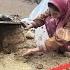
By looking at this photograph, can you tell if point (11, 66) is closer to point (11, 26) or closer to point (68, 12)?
point (11, 26)

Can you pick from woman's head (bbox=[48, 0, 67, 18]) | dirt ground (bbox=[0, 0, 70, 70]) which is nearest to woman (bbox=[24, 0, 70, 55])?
woman's head (bbox=[48, 0, 67, 18])

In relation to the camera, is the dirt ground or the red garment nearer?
the dirt ground

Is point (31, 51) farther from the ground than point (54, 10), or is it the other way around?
point (54, 10)

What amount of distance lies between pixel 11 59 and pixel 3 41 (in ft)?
0.94

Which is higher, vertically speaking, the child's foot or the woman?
the woman

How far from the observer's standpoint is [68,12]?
417cm

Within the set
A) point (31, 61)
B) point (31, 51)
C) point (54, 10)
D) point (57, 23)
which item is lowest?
point (31, 61)

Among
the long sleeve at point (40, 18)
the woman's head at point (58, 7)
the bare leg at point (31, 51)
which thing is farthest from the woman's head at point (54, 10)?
the bare leg at point (31, 51)

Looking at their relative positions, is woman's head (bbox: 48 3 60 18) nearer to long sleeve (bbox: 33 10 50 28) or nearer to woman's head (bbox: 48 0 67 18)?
woman's head (bbox: 48 0 67 18)

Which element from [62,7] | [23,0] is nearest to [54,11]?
[62,7]

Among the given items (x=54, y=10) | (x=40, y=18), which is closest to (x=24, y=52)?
(x=40, y=18)

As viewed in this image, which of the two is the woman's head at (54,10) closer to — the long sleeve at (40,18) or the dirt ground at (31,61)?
the long sleeve at (40,18)

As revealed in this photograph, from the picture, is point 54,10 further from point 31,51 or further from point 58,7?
point 31,51

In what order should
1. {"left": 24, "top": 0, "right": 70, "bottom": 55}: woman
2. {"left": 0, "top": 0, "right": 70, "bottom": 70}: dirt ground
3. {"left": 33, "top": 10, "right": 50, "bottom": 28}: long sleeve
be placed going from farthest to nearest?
{"left": 33, "top": 10, "right": 50, "bottom": 28}: long sleeve
{"left": 24, "top": 0, "right": 70, "bottom": 55}: woman
{"left": 0, "top": 0, "right": 70, "bottom": 70}: dirt ground
